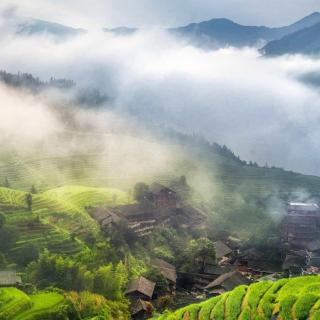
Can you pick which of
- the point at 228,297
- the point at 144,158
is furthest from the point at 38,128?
the point at 228,297

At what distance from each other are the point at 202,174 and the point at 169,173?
25.2 ft

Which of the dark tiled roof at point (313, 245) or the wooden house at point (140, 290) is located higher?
the wooden house at point (140, 290)

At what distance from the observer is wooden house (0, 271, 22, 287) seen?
44906 mm

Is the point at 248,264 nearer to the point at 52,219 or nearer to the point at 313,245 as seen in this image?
the point at 313,245

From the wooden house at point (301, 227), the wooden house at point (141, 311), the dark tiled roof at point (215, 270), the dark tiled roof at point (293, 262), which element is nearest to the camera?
the wooden house at point (141, 311)

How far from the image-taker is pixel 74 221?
209ft

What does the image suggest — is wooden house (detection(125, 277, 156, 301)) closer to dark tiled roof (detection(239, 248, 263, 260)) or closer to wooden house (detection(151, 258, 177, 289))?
wooden house (detection(151, 258, 177, 289))

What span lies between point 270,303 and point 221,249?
46.9 m

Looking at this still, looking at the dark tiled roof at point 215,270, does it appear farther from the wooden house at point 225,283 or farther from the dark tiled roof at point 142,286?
the dark tiled roof at point 142,286

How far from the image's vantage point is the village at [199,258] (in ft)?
165

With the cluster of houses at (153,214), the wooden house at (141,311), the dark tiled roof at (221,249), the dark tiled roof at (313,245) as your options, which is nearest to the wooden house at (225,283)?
the wooden house at (141,311)

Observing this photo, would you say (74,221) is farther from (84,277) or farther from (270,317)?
(270,317)

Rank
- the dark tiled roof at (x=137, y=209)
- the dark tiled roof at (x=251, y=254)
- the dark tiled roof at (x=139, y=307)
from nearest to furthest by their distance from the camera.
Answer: the dark tiled roof at (x=139, y=307) → the dark tiled roof at (x=251, y=254) → the dark tiled roof at (x=137, y=209)

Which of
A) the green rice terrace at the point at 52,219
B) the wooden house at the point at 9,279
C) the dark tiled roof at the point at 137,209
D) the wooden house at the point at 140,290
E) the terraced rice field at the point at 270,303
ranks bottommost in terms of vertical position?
the wooden house at the point at 140,290
